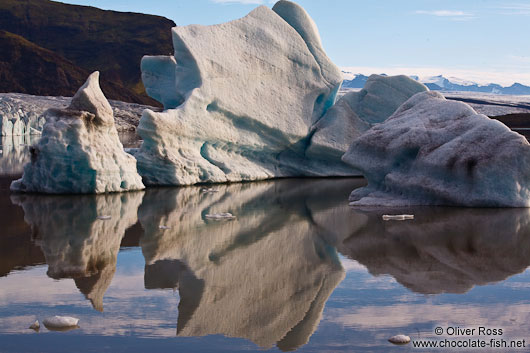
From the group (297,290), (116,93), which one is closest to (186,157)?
(297,290)

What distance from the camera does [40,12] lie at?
120 metres

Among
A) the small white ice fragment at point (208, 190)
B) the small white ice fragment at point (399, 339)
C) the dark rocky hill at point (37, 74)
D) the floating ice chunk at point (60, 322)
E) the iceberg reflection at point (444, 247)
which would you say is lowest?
the dark rocky hill at point (37, 74)

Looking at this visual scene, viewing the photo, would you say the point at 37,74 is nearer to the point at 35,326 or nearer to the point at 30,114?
the point at 30,114

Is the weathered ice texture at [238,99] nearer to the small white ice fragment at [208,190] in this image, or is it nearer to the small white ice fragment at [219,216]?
the small white ice fragment at [208,190]

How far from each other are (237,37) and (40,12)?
114 metres

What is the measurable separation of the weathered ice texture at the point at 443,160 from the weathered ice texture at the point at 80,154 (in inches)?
161

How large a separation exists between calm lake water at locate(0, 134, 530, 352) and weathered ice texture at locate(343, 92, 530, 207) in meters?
0.45

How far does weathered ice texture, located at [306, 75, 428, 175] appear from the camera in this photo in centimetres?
1633

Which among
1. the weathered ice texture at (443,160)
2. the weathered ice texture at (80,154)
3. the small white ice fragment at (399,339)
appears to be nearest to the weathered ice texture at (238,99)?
the weathered ice texture at (80,154)

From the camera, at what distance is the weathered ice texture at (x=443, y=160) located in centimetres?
1014

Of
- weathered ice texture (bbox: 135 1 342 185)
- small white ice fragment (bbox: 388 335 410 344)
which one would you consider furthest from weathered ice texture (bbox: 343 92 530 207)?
small white ice fragment (bbox: 388 335 410 344)

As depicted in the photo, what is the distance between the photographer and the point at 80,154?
1138 cm

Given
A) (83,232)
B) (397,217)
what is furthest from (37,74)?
(397,217)

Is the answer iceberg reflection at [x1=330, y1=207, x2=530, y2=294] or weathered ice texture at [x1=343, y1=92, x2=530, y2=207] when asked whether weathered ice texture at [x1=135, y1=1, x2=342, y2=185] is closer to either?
weathered ice texture at [x1=343, y1=92, x2=530, y2=207]
